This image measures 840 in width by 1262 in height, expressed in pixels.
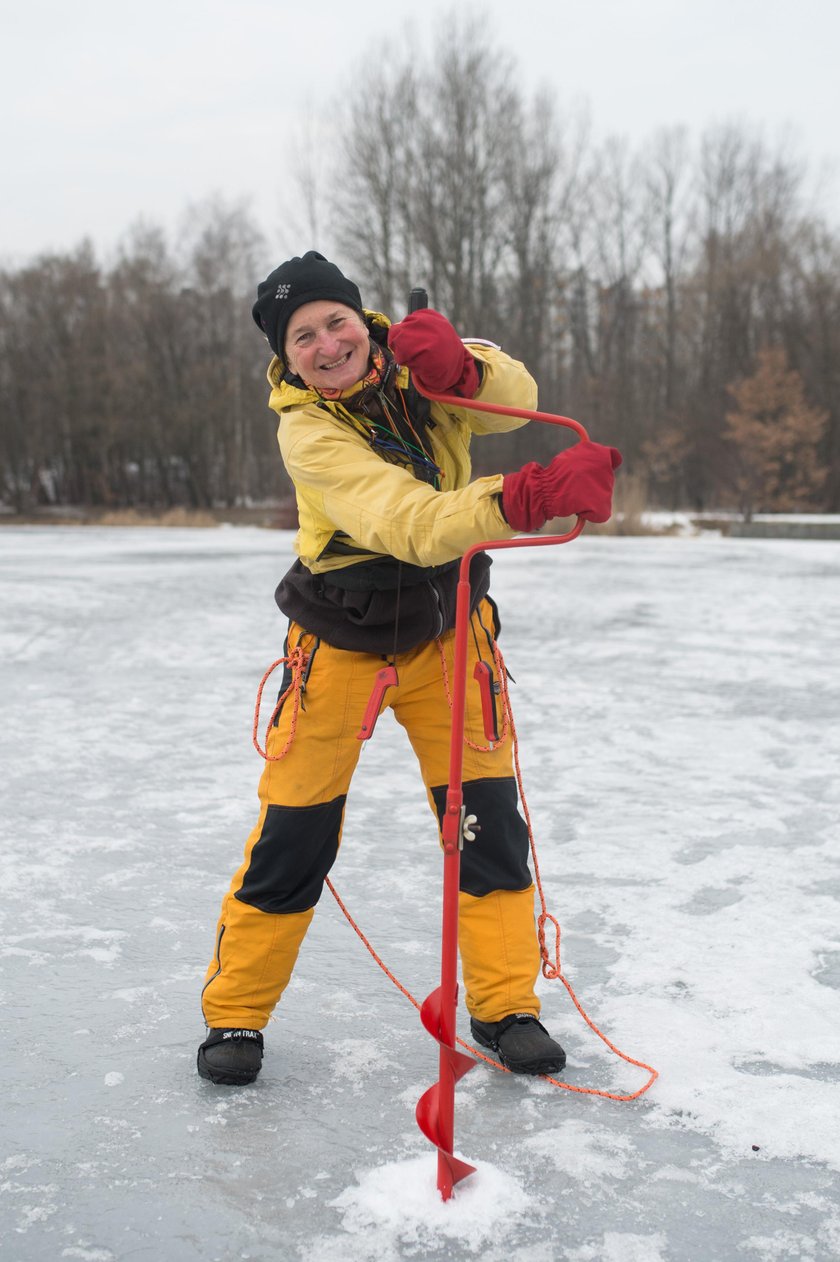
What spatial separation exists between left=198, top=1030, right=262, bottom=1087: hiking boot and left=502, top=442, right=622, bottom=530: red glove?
44.6 inches

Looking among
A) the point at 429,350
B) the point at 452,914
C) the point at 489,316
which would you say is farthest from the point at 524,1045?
the point at 489,316

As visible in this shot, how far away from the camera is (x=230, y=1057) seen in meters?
2.14

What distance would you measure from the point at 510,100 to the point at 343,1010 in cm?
2667

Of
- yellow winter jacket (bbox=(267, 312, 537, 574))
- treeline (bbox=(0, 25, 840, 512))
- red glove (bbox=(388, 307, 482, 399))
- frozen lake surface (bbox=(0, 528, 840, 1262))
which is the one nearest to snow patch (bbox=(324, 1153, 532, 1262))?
frozen lake surface (bbox=(0, 528, 840, 1262))

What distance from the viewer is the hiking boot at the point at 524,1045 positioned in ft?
7.10

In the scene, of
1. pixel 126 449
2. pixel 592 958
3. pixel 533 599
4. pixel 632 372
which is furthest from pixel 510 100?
pixel 592 958

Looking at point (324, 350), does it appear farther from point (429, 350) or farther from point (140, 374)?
point (140, 374)

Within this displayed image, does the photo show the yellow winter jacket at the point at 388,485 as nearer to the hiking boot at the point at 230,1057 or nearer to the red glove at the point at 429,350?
the red glove at the point at 429,350

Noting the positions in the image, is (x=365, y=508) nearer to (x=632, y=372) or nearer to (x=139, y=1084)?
(x=139, y=1084)

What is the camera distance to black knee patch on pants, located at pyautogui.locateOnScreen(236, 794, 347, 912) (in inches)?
87.0

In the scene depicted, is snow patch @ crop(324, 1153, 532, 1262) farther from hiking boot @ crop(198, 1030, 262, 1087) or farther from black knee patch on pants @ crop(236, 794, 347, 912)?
black knee patch on pants @ crop(236, 794, 347, 912)

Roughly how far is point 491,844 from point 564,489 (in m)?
0.85

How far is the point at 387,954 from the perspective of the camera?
8.88ft

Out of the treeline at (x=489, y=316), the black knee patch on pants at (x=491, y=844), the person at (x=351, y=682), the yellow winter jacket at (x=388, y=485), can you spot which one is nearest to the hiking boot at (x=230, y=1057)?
the person at (x=351, y=682)
